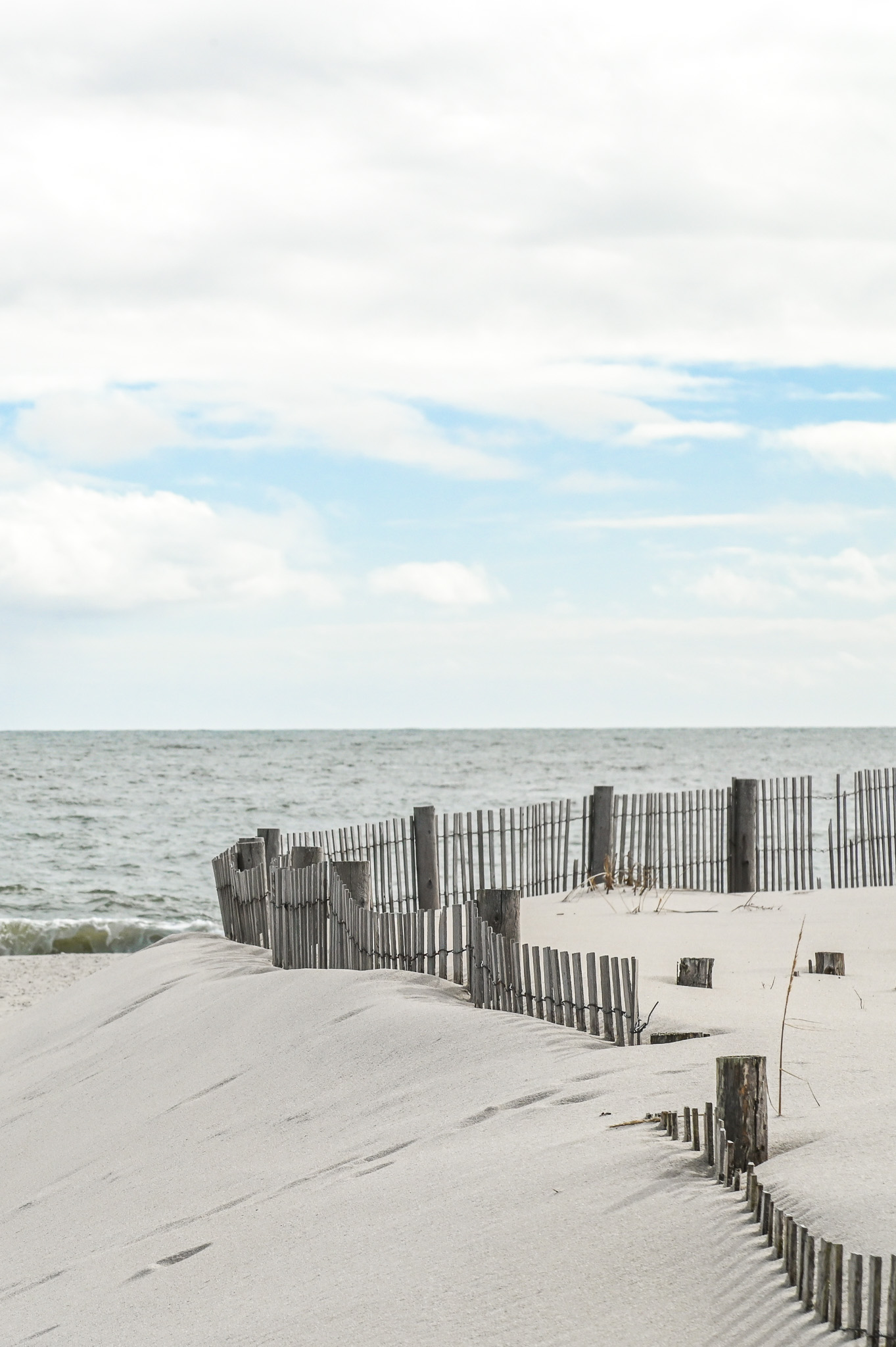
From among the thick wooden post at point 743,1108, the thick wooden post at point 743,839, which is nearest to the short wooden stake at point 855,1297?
the thick wooden post at point 743,1108

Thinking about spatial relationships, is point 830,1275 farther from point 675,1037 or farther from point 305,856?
point 305,856

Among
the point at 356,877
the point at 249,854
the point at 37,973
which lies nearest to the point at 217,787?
the point at 37,973

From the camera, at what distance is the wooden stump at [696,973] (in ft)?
18.2

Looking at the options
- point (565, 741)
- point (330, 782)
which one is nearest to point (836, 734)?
point (565, 741)

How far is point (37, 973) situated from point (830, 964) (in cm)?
818

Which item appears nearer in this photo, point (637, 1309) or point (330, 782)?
point (637, 1309)

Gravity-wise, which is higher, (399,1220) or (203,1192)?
(399,1220)

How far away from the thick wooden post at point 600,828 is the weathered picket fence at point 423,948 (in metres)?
3.54

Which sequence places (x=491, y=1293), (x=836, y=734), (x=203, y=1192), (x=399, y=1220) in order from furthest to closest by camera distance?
(x=836, y=734), (x=203, y=1192), (x=399, y=1220), (x=491, y=1293)

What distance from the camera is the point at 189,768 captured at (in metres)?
43.9

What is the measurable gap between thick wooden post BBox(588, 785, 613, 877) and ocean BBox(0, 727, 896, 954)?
79.0 inches

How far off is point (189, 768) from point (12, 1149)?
39.6m

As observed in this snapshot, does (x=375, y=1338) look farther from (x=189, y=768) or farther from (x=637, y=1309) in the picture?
(x=189, y=768)

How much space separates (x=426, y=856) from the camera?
30.9 feet
